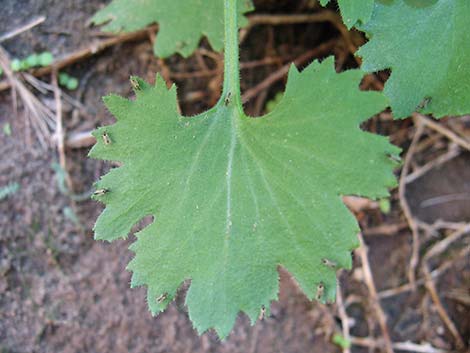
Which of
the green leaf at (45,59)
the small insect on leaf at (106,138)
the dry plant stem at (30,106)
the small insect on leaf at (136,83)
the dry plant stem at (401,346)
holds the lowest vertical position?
the dry plant stem at (401,346)

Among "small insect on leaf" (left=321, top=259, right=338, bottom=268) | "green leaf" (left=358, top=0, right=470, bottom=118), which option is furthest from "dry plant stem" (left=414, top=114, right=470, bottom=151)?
"small insect on leaf" (left=321, top=259, right=338, bottom=268)

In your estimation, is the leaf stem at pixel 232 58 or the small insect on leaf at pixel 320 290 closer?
the small insect on leaf at pixel 320 290

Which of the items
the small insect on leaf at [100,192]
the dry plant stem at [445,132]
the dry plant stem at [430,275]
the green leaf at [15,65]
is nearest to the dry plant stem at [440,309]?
the dry plant stem at [430,275]

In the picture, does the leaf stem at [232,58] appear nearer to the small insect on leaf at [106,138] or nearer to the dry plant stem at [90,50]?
the small insect on leaf at [106,138]

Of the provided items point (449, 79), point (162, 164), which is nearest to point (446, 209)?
point (449, 79)

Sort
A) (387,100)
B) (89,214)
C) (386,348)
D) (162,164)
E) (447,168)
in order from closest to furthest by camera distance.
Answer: (387,100) → (162,164) → (89,214) → (386,348) → (447,168)

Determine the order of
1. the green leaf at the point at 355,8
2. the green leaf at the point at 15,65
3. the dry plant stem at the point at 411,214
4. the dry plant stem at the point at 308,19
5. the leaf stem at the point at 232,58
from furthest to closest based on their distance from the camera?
the dry plant stem at the point at 411,214 < the dry plant stem at the point at 308,19 < the green leaf at the point at 15,65 < the leaf stem at the point at 232,58 < the green leaf at the point at 355,8

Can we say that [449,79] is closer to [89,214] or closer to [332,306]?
[332,306]
